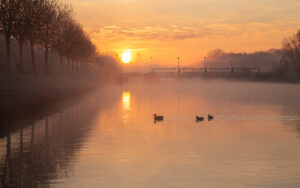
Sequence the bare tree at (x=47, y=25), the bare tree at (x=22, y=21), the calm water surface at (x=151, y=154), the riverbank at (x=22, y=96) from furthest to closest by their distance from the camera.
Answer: the bare tree at (x=47, y=25) < the bare tree at (x=22, y=21) < the riverbank at (x=22, y=96) < the calm water surface at (x=151, y=154)

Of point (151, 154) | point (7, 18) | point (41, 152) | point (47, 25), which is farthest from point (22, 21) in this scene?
Result: point (151, 154)

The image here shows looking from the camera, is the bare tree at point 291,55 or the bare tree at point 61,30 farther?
the bare tree at point 291,55

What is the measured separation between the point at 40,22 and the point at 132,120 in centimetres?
4798

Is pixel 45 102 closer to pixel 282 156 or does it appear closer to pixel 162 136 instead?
pixel 162 136

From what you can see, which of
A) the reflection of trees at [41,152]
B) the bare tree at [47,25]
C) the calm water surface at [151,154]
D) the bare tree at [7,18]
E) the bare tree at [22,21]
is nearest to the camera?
the calm water surface at [151,154]

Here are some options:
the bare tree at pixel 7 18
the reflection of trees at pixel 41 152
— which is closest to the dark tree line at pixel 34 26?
the bare tree at pixel 7 18

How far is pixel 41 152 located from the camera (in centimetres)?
2669

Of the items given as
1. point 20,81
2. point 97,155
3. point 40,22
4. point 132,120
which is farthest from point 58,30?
point 97,155

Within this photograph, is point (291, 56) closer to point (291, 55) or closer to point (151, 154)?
point (291, 55)

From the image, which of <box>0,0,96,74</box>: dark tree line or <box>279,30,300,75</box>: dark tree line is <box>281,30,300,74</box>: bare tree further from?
<box>0,0,96,74</box>: dark tree line

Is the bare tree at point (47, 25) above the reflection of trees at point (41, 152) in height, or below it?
above

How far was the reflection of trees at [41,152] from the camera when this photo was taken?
20.2 meters

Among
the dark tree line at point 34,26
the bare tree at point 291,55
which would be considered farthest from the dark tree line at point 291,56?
the dark tree line at point 34,26

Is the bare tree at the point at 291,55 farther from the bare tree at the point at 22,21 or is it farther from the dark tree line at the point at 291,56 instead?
the bare tree at the point at 22,21
